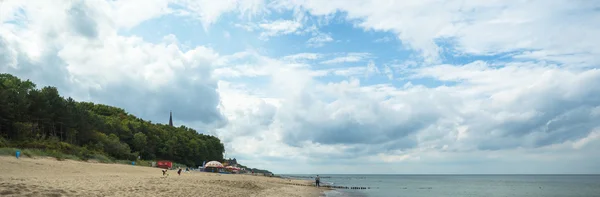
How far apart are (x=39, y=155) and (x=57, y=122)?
25612 millimetres

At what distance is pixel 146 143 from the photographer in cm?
8669

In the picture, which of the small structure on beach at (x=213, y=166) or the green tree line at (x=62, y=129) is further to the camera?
the small structure on beach at (x=213, y=166)

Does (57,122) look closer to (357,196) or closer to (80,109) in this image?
(80,109)

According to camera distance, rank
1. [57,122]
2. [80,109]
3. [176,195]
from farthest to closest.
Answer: [80,109], [57,122], [176,195]

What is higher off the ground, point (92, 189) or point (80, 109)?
point (80, 109)

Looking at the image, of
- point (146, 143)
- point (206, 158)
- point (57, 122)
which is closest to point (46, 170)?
point (57, 122)

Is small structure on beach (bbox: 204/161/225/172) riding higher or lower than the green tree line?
lower

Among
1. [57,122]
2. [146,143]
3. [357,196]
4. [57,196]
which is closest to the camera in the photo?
[57,196]

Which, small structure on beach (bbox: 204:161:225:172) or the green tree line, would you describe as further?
small structure on beach (bbox: 204:161:225:172)

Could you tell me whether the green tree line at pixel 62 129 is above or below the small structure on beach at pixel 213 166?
above

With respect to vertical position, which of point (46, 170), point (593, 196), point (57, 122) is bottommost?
point (593, 196)

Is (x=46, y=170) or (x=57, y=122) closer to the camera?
(x=46, y=170)

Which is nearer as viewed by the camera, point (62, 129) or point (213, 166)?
point (62, 129)

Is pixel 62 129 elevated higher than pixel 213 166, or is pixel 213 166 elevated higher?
pixel 62 129
